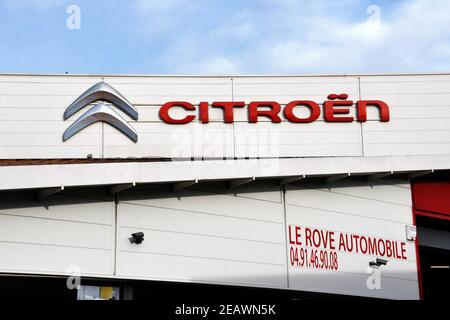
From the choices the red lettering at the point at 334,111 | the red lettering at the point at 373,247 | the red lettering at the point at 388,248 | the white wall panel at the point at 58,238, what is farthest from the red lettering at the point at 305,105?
the white wall panel at the point at 58,238

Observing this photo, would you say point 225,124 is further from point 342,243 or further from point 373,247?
point 373,247

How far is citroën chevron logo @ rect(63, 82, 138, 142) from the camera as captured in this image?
16.9m

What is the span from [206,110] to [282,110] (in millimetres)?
1812

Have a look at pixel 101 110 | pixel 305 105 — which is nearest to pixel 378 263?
pixel 305 105

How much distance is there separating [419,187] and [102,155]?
7259mm

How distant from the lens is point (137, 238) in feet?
45.2

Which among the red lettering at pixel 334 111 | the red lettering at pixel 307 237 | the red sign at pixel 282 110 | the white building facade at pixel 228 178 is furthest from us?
the red lettering at pixel 334 111

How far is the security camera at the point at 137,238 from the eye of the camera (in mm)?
13758

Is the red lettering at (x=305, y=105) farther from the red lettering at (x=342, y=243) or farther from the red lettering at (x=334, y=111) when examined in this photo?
the red lettering at (x=342, y=243)
